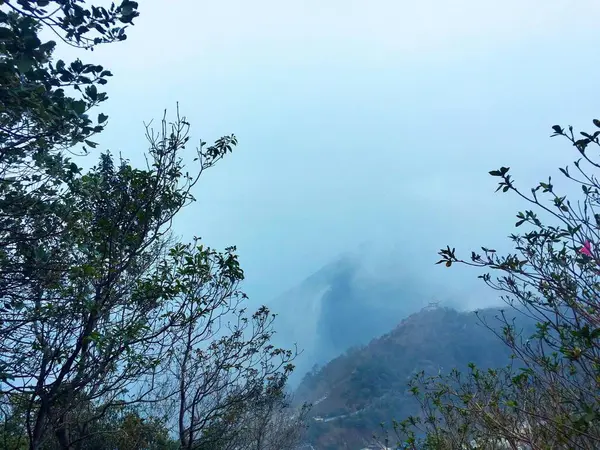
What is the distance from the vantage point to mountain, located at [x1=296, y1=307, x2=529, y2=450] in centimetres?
2908

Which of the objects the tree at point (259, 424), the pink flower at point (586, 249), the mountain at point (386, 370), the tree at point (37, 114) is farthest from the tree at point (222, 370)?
the mountain at point (386, 370)

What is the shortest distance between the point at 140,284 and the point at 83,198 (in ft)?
4.00

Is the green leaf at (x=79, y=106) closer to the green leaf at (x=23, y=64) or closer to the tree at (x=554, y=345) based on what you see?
the green leaf at (x=23, y=64)

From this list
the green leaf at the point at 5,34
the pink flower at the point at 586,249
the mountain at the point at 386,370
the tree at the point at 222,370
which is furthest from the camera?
the mountain at the point at 386,370

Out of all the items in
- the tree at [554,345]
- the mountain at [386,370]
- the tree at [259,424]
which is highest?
the mountain at [386,370]

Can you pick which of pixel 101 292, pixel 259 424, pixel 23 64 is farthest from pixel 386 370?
pixel 23 64

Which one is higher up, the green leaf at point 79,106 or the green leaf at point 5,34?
the green leaf at point 5,34

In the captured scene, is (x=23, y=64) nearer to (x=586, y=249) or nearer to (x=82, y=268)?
(x=82, y=268)

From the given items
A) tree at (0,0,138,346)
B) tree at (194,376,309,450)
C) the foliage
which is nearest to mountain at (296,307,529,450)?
tree at (194,376,309,450)

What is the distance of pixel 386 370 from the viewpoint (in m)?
38.1

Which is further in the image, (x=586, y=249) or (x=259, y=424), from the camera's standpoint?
(x=259, y=424)

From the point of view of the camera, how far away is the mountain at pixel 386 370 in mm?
29078

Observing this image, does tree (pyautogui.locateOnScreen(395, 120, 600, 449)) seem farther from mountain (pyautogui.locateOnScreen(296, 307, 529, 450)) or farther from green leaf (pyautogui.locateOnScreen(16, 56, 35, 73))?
mountain (pyautogui.locateOnScreen(296, 307, 529, 450))

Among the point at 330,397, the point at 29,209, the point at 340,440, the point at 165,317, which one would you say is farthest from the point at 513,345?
the point at 330,397
